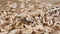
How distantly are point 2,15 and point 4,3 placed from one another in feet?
0.47

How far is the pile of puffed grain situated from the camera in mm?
828

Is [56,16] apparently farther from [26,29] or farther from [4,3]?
[4,3]

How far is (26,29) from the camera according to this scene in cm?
83

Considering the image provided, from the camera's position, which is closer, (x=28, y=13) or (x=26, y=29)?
(x=26, y=29)

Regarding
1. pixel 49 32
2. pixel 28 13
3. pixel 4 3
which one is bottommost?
Answer: pixel 49 32

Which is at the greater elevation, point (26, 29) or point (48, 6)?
point (48, 6)

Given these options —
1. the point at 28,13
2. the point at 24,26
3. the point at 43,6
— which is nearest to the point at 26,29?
the point at 24,26

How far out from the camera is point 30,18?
0.89m

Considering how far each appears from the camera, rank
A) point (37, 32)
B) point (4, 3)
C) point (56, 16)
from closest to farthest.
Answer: point (37, 32), point (56, 16), point (4, 3)

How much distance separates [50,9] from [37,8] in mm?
86

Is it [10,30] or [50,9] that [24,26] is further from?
[50,9]

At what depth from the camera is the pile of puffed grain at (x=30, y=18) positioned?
83 centimetres

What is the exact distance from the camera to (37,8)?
102 cm

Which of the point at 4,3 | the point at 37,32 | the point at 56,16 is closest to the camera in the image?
the point at 37,32
